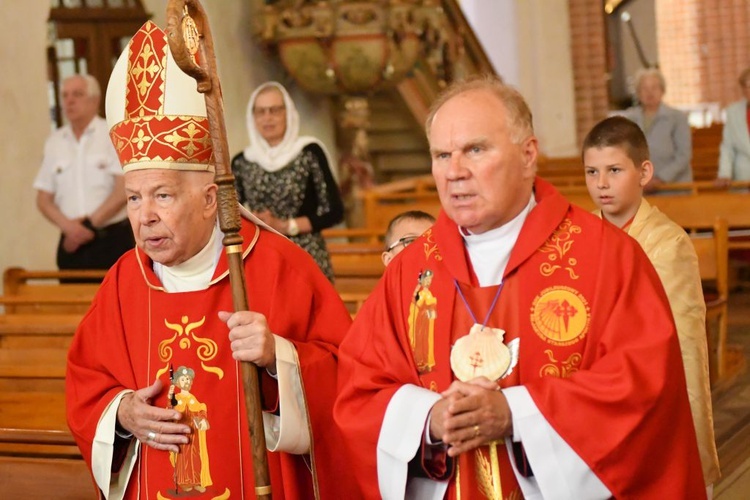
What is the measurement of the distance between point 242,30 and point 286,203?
20.2 ft

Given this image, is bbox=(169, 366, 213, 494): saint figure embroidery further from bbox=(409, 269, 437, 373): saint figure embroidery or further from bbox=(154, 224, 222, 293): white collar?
bbox=(409, 269, 437, 373): saint figure embroidery

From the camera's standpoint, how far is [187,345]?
3.25 metres

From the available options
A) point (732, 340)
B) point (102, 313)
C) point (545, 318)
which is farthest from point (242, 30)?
point (545, 318)

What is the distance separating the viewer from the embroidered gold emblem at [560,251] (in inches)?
110

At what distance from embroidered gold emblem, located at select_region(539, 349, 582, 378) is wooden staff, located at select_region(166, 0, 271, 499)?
2.42 ft

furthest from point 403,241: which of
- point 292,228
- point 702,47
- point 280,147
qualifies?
point 702,47

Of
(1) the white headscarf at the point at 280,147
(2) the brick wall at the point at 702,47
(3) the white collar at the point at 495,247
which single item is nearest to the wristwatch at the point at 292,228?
(1) the white headscarf at the point at 280,147

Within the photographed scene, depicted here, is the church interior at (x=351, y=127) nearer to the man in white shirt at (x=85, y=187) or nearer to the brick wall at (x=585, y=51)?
the brick wall at (x=585, y=51)

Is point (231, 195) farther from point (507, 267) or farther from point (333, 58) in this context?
point (333, 58)

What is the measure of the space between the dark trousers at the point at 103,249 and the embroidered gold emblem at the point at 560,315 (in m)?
5.22

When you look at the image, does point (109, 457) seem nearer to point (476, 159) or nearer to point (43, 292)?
point (476, 159)

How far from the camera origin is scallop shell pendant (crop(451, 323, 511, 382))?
2750 millimetres

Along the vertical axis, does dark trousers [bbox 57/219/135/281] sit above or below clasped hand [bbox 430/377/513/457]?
above

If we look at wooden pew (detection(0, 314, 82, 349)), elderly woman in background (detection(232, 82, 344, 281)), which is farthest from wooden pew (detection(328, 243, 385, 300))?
wooden pew (detection(0, 314, 82, 349))
